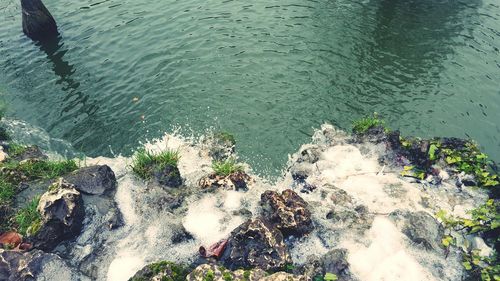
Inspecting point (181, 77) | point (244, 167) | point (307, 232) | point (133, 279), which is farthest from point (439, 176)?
point (181, 77)

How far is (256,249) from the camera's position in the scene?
10805 millimetres

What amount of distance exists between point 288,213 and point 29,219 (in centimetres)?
845

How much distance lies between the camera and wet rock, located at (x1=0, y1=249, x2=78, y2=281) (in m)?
10.2

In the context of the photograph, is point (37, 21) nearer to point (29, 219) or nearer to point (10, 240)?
point (29, 219)

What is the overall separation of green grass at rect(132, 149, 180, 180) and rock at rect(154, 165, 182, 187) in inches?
5.4

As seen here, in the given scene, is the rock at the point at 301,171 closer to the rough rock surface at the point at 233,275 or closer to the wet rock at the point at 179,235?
the wet rock at the point at 179,235

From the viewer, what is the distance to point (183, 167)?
16.4 m

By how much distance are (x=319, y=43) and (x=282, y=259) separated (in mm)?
16684

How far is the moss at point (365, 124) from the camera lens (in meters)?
17.1

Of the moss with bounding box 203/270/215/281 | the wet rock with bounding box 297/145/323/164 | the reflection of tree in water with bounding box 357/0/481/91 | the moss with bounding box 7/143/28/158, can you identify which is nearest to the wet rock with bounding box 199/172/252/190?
the wet rock with bounding box 297/145/323/164

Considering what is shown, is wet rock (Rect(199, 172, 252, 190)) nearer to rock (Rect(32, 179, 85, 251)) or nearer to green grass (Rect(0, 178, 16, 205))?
rock (Rect(32, 179, 85, 251))

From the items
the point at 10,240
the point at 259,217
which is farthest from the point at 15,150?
the point at 259,217

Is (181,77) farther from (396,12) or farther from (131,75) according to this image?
(396,12)

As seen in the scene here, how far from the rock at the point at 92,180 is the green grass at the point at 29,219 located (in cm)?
138
